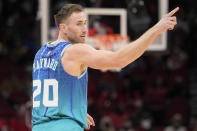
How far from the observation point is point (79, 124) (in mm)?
3463

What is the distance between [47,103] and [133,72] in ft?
30.7

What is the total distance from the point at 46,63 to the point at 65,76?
0.19 m

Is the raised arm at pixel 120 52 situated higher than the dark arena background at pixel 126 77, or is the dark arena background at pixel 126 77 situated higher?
the raised arm at pixel 120 52

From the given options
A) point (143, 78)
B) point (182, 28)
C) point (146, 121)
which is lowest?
point (146, 121)

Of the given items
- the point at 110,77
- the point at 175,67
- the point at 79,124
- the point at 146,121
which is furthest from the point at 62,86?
the point at 175,67

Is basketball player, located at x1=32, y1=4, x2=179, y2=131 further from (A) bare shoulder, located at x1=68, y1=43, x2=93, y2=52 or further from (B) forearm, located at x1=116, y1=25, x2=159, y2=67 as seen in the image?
(B) forearm, located at x1=116, y1=25, x2=159, y2=67

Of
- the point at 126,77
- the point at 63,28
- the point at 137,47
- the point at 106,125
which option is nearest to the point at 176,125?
the point at 106,125

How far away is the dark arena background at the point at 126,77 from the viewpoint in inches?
327

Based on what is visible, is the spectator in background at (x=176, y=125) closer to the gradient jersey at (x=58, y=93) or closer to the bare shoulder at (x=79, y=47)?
the gradient jersey at (x=58, y=93)

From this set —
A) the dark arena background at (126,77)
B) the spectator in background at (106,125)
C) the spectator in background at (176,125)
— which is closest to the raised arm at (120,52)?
the dark arena background at (126,77)

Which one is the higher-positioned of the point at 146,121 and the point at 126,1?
the point at 126,1

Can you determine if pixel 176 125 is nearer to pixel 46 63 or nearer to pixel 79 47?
pixel 46 63

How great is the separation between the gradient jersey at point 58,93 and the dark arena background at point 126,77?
4.71m

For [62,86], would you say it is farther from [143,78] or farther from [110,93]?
[143,78]
